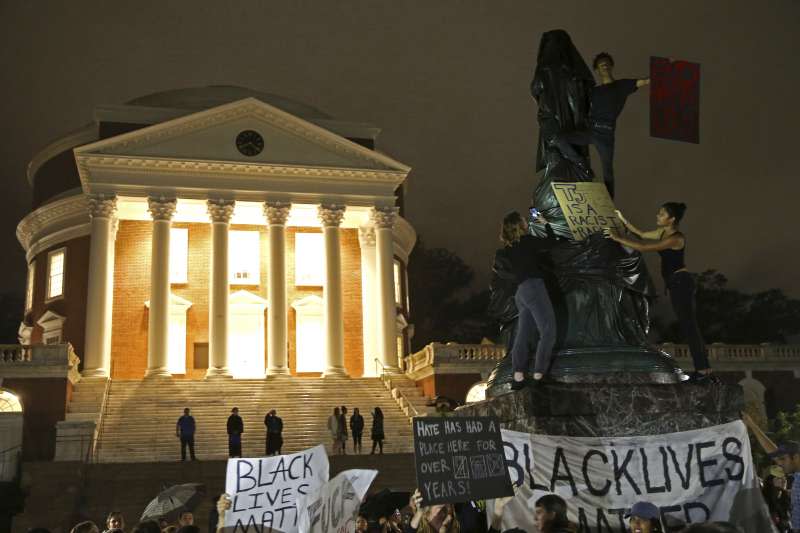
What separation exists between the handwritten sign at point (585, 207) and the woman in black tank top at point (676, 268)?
0.17 m

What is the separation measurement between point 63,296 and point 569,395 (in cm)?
4151

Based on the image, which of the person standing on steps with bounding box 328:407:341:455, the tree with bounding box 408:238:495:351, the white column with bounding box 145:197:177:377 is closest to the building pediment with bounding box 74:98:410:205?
the white column with bounding box 145:197:177:377

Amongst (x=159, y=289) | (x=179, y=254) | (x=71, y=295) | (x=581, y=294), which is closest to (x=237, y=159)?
(x=179, y=254)

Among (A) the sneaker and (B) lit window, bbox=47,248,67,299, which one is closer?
(A) the sneaker

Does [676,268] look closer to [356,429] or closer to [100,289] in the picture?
[356,429]

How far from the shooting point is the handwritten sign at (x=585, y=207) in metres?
8.28

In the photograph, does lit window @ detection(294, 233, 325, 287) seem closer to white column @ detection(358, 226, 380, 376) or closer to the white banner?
white column @ detection(358, 226, 380, 376)

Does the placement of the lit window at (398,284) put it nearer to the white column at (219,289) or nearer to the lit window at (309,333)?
the lit window at (309,333)

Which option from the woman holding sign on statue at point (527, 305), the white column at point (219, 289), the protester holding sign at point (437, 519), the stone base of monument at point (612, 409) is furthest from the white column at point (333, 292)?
the protester holding sign at point (437, 519)

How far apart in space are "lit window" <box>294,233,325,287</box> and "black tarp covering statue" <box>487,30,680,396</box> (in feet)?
122

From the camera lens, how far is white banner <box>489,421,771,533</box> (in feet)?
21.5

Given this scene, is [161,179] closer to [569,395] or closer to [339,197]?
[339,197]

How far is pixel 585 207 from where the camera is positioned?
8398mm

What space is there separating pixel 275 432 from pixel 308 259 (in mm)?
19562
